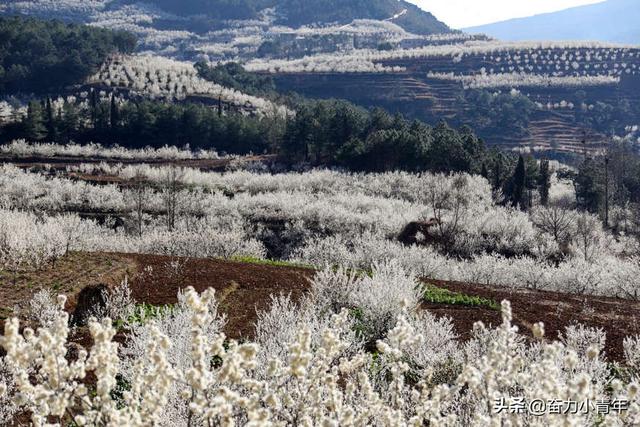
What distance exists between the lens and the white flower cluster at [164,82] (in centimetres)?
10012

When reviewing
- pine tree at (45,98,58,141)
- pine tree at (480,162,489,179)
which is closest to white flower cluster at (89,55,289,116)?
pine tree at (45,98,58,141)

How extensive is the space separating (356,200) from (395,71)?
10565 cm

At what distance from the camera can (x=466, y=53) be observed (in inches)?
6383

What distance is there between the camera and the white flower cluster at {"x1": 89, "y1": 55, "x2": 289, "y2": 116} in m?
100

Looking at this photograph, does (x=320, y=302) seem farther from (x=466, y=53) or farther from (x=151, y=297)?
(x=466, y=53)

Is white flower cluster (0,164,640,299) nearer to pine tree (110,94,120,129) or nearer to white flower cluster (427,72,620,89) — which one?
pine tree (110,94,120,129)

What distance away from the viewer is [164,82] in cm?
10738

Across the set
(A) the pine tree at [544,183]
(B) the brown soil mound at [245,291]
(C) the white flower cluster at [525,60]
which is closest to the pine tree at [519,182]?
(A) the pine tree at [544,183]

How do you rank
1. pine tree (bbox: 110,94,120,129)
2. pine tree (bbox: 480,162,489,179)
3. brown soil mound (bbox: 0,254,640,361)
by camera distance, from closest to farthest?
brown soil mound (bbox: 0,254,640,361) < pine tree (bbox: 480,162,489,179) < pine tree (bbox: 110,94,120,129)

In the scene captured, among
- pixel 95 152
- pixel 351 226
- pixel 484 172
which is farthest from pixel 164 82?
pixel 351 226

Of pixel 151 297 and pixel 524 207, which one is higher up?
A: pixel 151 297

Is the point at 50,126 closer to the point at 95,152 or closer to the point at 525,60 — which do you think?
the point at 95,152

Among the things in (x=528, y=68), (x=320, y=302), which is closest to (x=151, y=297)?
(x=320, y=302)

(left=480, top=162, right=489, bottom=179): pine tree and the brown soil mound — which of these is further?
(left=480, top=162, right=489, bottom=179): pine tree
